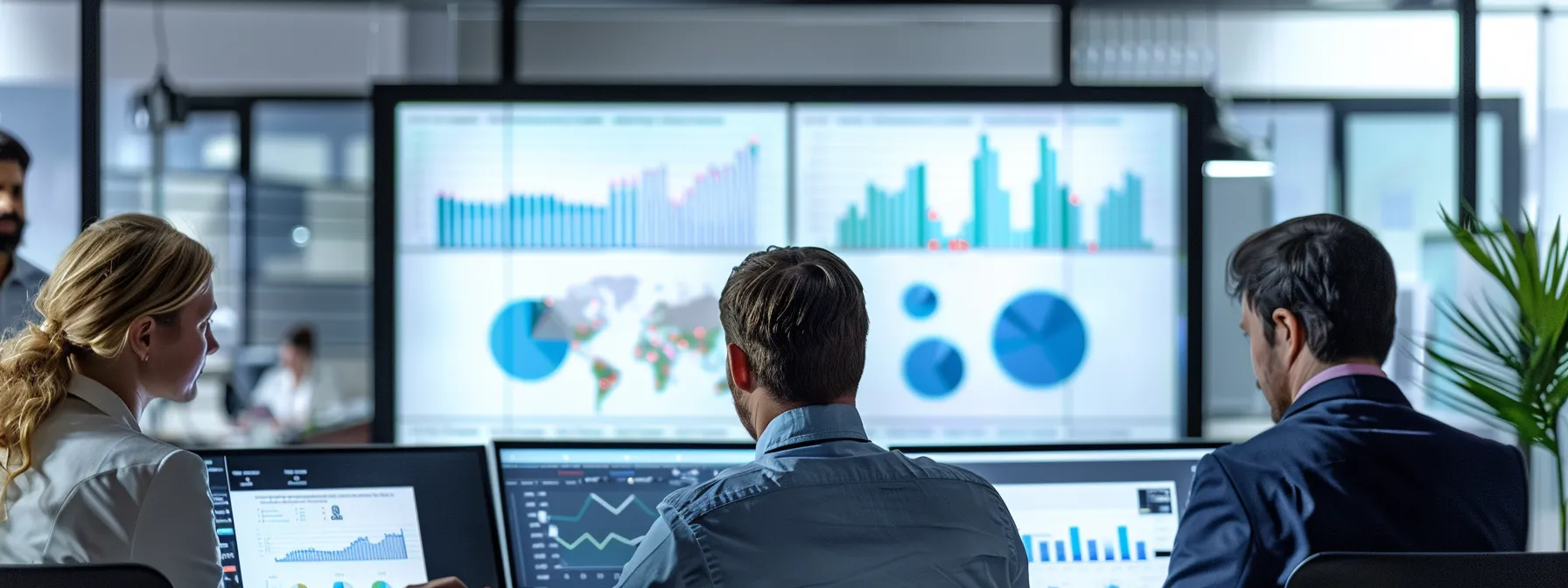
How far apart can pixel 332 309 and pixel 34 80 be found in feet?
6.57

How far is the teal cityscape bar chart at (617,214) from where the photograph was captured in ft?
10.3

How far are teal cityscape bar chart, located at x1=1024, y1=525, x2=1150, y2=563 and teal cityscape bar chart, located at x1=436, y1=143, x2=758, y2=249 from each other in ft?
4.79

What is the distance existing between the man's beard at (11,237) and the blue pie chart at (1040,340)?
230cm

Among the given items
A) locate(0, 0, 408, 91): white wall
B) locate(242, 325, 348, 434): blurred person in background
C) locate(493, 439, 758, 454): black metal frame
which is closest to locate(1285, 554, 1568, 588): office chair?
locate(493, 439, 758, 454): black metal frame

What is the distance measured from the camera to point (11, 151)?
2.67 m

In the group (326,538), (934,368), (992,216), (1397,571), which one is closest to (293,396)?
(934,368)

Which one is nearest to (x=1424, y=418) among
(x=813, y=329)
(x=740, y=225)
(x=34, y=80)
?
(x=813, y=329)

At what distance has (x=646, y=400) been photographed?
10.4ft

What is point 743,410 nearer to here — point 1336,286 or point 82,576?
point 82,576

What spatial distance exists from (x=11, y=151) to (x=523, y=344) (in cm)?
120

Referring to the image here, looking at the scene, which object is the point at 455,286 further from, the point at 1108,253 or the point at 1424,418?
the point at 1424,418

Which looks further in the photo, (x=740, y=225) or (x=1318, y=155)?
(x=1318, y=155)

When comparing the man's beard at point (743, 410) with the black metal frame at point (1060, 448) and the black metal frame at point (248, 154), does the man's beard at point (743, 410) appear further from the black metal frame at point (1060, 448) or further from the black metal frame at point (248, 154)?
the black metal frame at point (248, 154)

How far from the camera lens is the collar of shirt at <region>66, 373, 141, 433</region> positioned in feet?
5.06
